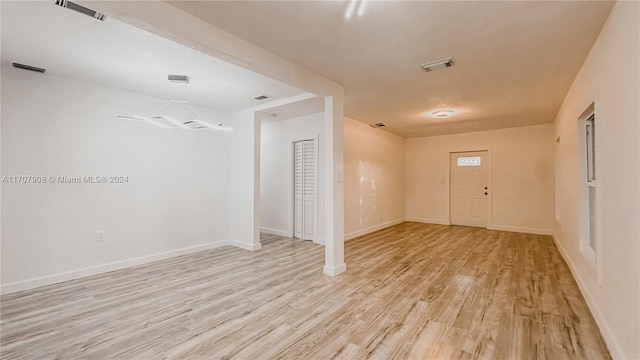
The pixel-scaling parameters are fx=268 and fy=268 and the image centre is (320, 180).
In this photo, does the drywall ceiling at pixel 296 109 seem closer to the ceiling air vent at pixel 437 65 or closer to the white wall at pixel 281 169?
the white wall at pixel 281 169

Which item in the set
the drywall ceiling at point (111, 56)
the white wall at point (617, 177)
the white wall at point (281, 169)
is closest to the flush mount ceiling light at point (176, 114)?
the drywall ceiling at point (111, 56)

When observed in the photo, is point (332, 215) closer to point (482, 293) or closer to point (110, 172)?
point (482, 293)

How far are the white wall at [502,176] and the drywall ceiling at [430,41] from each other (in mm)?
2475

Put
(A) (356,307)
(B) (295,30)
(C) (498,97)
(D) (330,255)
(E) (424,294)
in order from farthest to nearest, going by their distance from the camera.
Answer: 1. (C) (498,97)
2. (D) (330,255)
3. (E) (424,294)
4. (A) (356,307)
5. (B) (295,30)

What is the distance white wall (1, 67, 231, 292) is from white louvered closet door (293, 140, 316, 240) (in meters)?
1.85

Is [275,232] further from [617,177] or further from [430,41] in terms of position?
[617,177]

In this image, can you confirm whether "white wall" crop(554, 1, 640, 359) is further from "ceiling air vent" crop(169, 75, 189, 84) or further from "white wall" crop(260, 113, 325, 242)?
"ceiling air vent" crop(169, 75, 189, 84)

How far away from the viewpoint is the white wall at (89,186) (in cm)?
316

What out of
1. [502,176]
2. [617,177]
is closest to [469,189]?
[502,176]

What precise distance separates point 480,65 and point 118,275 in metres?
5.30

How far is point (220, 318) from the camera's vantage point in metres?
2.52

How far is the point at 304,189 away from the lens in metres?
5.83

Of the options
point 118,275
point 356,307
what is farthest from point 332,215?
point 118,275

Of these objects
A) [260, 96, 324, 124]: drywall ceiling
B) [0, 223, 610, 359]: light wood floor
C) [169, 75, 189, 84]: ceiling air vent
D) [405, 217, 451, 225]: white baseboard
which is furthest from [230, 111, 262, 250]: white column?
[405, 217, 451, 225]: white baseboard
